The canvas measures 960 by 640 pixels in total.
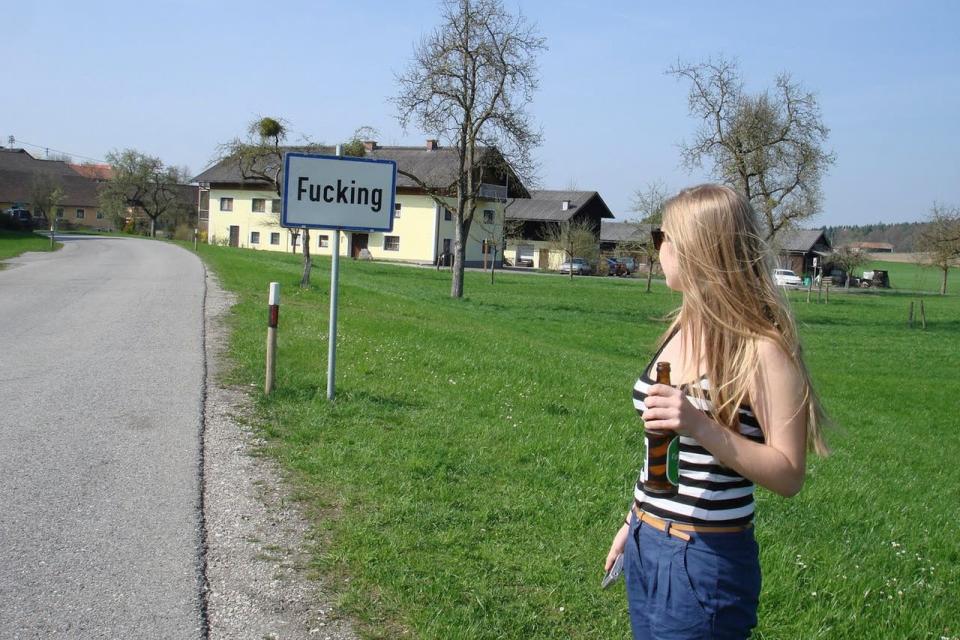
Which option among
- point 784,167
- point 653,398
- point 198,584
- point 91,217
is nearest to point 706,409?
point 653,398

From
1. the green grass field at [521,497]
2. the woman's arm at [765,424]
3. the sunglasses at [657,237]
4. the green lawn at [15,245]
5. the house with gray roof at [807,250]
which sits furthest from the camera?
the house with gray roof at [807,250]

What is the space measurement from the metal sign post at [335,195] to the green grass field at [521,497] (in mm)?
1500

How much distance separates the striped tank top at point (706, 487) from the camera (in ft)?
7.72

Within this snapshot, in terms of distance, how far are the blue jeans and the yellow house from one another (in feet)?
206

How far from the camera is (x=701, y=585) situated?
7.66 feet

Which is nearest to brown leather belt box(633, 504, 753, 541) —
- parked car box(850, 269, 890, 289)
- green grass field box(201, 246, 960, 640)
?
green grass field box(201, 246, 960, 640)

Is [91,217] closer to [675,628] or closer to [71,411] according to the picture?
[71,411]

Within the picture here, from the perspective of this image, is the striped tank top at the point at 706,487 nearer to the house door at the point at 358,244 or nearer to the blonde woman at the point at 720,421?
the blonde woman at the point at 720,421

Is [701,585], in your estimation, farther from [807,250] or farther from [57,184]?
[807,250]

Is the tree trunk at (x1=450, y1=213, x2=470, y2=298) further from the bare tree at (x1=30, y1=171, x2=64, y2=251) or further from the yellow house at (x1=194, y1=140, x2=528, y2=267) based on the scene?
the bare tree at (x1=30, y1=171, x2=64, y2=251)

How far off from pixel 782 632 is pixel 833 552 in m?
1.31

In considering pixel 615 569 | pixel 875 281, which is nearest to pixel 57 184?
pixel 875 281

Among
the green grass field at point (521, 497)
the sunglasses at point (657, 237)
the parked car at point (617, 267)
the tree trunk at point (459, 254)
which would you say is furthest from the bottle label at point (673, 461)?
the parked car at point (617, 267)

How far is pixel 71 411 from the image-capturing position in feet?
25.8
